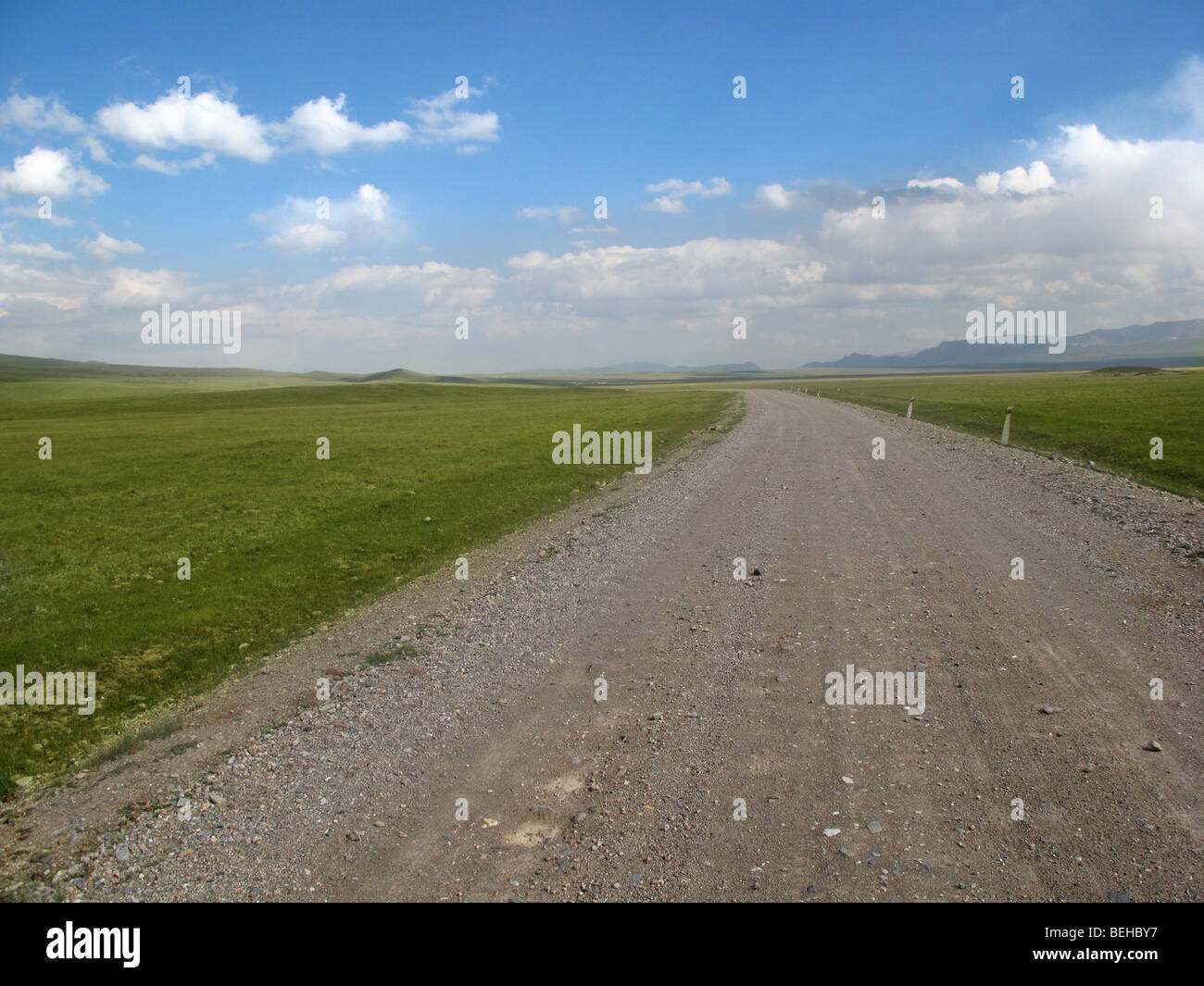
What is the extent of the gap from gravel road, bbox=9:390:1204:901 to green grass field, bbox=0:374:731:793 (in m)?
1.88

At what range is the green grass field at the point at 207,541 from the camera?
10359 mm

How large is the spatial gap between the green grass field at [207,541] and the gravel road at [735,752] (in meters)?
1.88

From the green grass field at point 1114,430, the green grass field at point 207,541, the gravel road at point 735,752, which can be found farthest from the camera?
the green grass field at point 1114,430

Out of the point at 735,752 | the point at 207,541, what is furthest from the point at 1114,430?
the point at 207,541

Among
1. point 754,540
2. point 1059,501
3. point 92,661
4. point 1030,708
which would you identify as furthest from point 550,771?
point 1059,501

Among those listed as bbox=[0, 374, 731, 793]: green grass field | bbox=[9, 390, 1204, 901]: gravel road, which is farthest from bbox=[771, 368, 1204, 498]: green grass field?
bbox=[0, 374, 731, 793]: green grass field

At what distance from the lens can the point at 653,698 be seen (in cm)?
789

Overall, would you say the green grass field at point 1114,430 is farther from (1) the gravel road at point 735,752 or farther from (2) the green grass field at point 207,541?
(2) the green grass field at point 207,541

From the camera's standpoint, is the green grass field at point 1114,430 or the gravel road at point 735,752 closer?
the gravel road at point 735,752

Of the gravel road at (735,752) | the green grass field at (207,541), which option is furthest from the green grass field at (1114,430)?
the green grass field at (207,541)

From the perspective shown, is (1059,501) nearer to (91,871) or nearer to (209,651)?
(209,651)

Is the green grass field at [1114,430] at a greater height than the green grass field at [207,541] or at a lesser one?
greater
